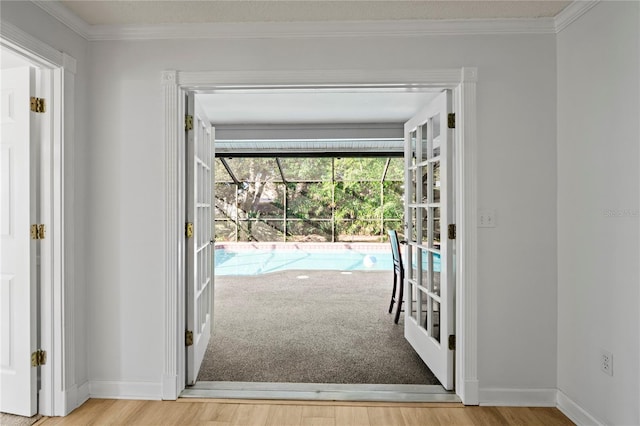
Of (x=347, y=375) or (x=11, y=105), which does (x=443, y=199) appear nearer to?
(x=347, y=375)

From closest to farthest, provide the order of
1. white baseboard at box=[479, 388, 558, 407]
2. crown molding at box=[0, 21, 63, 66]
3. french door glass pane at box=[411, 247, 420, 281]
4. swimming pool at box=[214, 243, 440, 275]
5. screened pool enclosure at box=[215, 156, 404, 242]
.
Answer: crown molding at box=[0, 21, 63, 66], white baseboard at box=[479, 388, 558, 407], french door glass pane at box=[411, 247, 420, 281], swimming pool at box=[214, 243, 440, 275], screened pool enclosure at box=[215, 156, 404, 242]

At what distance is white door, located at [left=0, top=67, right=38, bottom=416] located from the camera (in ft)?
7.53

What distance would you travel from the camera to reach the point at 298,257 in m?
9.45

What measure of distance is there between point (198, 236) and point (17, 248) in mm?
1037

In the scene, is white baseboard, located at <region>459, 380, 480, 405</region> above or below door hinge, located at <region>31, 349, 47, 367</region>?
below

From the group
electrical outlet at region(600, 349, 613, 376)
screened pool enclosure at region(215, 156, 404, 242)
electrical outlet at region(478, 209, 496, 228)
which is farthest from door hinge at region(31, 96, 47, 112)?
screened pool enclosure at region(215, 156, 404, 242)

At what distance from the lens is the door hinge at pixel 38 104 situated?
2.29 meters

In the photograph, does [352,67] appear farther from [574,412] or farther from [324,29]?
[574,412]

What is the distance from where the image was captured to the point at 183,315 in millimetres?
2580

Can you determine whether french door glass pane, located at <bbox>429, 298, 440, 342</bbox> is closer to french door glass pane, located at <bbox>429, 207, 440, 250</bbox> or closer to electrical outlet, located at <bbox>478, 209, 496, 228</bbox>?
french door glass pane, located at <bbox>429, 207, 440, 250</bbox>

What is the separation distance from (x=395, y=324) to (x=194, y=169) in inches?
103

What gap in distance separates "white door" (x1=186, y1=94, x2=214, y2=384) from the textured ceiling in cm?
52

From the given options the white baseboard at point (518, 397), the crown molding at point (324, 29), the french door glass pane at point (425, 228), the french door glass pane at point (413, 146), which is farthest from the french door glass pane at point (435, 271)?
the crown molding at point (324, 29)

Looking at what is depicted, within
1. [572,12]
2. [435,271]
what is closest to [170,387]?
[435,271]
